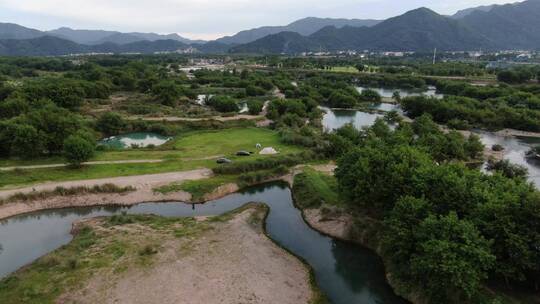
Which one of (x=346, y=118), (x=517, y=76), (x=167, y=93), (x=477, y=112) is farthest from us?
(x=517, y=76)

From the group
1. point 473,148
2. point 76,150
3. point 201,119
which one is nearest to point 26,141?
point 76,150

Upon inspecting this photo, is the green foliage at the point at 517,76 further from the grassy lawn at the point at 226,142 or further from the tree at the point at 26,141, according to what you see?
the tree at the point at 26,141

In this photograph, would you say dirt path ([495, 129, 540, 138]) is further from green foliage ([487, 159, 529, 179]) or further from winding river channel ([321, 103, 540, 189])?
green foliage ([487, 159, 529, 179])

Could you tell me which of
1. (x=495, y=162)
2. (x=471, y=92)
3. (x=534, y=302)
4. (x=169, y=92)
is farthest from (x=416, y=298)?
→ (x=471, y=92)

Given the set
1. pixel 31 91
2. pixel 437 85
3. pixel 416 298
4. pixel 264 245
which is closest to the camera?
pixel 416 298

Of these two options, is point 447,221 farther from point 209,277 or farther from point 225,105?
point 225,105

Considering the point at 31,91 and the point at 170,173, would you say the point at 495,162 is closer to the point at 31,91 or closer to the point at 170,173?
the point at 170,173
